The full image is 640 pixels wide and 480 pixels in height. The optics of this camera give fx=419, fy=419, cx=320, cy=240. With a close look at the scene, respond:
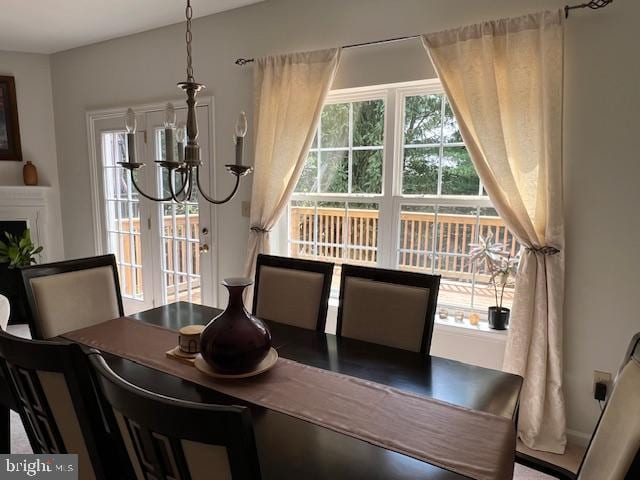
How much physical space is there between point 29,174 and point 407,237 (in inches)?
155

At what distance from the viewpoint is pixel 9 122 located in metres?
4.29

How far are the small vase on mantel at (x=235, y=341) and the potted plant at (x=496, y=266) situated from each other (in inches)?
61.0

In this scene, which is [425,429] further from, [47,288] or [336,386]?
[47,288]

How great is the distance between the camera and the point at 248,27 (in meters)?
3.13

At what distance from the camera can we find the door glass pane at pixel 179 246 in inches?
144

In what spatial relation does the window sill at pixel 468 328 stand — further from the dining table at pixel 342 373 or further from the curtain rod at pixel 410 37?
the curtain rod at pixel 410 37

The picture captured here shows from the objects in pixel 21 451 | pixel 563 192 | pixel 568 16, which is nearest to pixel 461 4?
pixel 568 16

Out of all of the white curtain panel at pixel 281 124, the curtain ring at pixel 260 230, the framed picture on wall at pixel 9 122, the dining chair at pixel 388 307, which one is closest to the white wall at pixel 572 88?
the white curtain panel at pixel 281 124

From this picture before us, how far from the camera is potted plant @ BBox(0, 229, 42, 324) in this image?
408 centimetres

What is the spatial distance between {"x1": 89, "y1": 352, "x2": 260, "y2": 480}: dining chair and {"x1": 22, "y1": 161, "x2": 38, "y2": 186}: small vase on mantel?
4362 mm

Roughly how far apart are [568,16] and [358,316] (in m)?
1.87

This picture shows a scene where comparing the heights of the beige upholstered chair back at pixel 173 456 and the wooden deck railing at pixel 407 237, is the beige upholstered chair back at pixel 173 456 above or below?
below

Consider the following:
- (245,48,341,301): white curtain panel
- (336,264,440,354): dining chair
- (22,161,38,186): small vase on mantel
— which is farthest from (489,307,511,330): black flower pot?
(22,161,38,186): small vase on mantel

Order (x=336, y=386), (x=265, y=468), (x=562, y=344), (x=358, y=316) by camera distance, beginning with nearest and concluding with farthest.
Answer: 1. (x=265, y=468)
2. (x=336, y=386)
3. (x=358, y=316)
4. (x=562, y=344)
